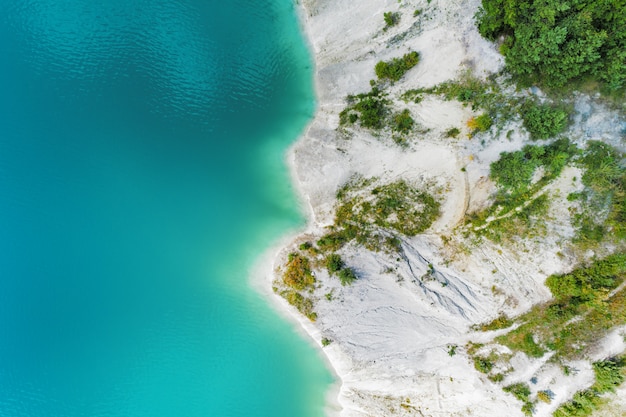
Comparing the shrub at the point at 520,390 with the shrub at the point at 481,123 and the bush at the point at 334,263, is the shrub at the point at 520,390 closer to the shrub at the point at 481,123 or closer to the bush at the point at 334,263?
the bush at the point at 334,263

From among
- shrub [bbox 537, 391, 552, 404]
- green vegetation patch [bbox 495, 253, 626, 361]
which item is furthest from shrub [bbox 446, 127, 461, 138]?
shrub [bbox 537, 391, 552, 404]

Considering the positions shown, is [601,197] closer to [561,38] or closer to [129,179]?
[561,38]

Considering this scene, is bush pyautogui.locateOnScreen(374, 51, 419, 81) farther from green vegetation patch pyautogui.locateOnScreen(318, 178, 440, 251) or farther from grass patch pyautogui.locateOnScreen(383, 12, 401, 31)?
green vegetation patch pyautogui.locateOnScreen(318, 178, 440, 251)

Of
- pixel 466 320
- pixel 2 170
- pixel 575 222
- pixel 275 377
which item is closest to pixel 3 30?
pixel 2 170

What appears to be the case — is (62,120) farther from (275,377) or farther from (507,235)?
(507,235)

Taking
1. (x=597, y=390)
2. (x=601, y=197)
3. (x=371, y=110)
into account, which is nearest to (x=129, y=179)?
(x=371, y=110)

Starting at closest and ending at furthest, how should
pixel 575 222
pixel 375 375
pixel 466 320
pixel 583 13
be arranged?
1. pixel 583 13
2. pixel 575 222
3. pixel 466 320
4. pixel 375 375
